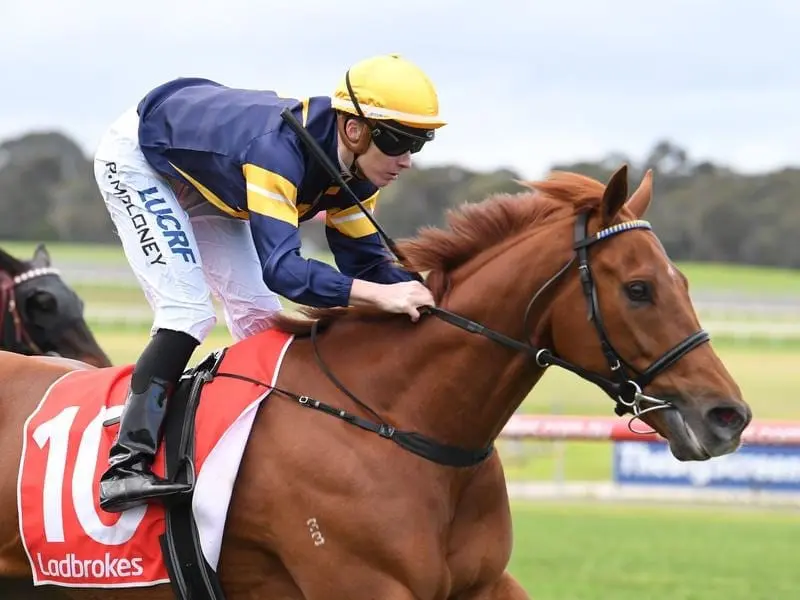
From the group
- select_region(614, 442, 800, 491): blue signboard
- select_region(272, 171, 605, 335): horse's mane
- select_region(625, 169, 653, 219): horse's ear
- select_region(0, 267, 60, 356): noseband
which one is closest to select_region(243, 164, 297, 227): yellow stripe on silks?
select_region(272, 171, 605, 335): horse's mane

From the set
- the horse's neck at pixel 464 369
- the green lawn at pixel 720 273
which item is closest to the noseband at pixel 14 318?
the horse's neck at pixel 464 369

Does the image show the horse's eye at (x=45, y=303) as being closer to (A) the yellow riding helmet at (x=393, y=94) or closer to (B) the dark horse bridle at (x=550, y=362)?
(B) the dark horse bridle at (x=550, y=362)

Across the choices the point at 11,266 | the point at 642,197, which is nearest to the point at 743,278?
the point at 11,266

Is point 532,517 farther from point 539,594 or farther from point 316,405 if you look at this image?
point 316,405

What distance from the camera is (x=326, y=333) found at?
461 centimetres

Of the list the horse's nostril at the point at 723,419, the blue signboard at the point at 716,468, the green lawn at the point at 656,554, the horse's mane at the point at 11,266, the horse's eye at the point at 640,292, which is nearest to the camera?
the horse's nostril at the point at 723,419

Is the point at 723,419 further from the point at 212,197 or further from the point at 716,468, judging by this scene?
the point at 716,468

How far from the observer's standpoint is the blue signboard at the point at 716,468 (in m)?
18.0

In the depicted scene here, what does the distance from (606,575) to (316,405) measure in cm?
699

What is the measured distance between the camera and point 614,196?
13.6 ft

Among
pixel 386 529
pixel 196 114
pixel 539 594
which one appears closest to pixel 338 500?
pixel 386 529

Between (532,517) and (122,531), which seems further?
(532,517)

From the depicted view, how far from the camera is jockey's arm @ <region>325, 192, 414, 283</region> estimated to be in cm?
491

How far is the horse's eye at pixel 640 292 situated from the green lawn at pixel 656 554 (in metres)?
5.81
